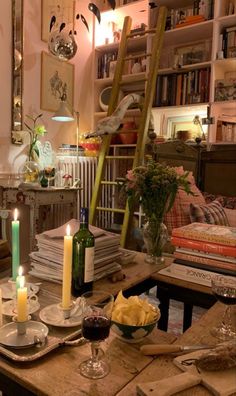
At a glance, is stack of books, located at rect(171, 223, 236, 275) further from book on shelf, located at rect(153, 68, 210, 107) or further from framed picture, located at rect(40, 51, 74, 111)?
framed picture, located at rect(40, 51, 74, 111)

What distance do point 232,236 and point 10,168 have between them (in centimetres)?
228

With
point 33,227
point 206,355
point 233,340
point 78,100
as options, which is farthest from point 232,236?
point 78,100

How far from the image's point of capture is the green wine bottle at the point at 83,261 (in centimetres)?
96

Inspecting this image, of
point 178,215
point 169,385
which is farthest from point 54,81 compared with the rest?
point 169,385

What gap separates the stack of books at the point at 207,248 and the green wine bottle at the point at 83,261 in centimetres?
43

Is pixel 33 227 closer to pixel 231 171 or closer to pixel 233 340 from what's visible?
pixel 231 171

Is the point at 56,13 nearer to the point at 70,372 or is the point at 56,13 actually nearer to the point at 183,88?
the point at 183,88

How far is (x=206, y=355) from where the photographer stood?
2.10 feet

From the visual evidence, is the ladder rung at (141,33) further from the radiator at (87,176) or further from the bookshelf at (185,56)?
the radiator at (87,176)

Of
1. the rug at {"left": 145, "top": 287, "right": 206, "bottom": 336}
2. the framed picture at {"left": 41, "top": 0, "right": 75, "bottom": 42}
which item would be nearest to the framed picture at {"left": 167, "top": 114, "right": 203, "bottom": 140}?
the framed picture at {"left": 41, "top": 0, "right": 75, "bottom": 42}

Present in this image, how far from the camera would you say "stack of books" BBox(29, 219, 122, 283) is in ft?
3.58

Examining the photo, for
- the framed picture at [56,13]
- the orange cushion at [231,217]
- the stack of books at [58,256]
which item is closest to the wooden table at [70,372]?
the stack of books at [58,256]

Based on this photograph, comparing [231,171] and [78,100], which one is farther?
[78,100]

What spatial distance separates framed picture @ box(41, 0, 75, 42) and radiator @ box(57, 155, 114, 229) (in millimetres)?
1220
